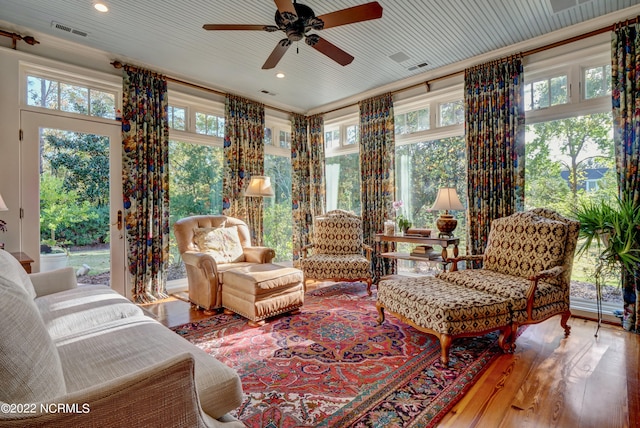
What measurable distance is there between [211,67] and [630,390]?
510 cm

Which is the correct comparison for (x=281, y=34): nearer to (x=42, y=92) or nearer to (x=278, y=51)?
(x=278, y=51)

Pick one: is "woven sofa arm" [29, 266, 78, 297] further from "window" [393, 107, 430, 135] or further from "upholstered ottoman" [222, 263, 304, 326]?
"window" [393, 107, 430, 135]

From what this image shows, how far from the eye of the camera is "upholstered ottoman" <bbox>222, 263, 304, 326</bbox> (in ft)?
10.2

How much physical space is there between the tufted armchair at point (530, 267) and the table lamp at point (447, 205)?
526 millimetres

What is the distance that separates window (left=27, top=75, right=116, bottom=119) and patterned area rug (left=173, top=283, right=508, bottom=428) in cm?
284

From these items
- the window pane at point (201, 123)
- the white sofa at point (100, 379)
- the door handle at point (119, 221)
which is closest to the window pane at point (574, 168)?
the white sofa at point (100, 379)

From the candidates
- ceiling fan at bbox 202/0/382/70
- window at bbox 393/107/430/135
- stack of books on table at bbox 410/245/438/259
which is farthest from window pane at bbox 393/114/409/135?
ceiling fan at bbox 202/0/382/70

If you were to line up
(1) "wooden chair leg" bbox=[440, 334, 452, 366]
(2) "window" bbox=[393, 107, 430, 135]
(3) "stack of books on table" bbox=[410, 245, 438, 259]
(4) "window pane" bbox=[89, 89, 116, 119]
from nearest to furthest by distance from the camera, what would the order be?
(1) "wooden chair leg" bbox=[440, 334, 452, 366]
(4) "window pane" bbox=[89, 89, 116, 119]
(3) "stack of books on table" bbox=[410, 245, 438, 259]
(2) "window" bbox=[393, 107, 430, 135]

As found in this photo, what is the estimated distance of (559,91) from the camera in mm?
3578

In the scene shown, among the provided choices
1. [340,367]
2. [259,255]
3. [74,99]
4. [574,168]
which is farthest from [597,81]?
[74,99]

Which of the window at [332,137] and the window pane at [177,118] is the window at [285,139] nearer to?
the window at [332,137]

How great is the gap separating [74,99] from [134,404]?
407 cm

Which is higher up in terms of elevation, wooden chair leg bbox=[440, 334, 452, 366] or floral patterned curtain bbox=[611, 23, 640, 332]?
floral patterned curtain bbox=[611, 23, 640, 332]

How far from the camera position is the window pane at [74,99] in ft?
11.8
